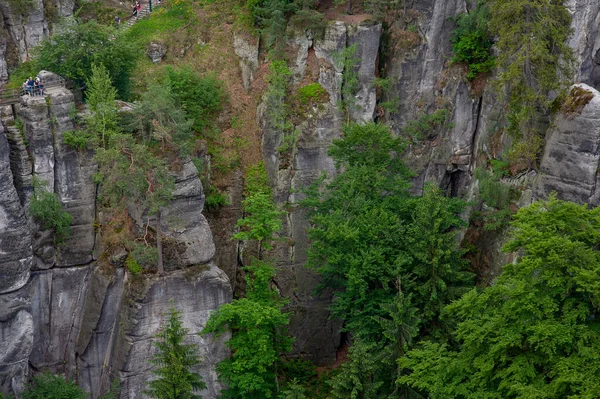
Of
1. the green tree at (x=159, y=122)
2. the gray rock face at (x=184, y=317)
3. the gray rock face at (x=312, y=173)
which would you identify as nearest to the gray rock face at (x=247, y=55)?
the gray rock face at (x=312, y=173)

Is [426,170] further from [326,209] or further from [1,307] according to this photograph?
[1,307]

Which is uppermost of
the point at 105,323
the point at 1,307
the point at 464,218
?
the point at 464,218

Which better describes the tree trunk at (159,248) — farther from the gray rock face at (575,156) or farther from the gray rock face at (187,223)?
the gray rock face at (575,156)

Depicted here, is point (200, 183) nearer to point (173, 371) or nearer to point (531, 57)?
point (173, 371)

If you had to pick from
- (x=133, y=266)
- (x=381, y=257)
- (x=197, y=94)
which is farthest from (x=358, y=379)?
(x=197, y=94)

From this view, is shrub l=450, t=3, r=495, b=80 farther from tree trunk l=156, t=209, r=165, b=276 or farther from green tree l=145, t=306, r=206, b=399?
green tree l=145, t=306, r=206, b=399

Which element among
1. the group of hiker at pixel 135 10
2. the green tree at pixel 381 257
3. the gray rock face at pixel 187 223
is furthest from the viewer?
the group of hiker at pixel 135 10

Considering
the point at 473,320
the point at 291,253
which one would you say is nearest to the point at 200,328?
the point at 291,253
